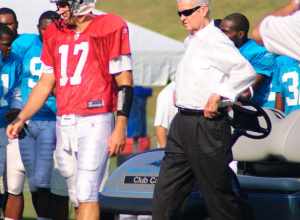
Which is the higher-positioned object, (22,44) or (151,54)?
(22,44)

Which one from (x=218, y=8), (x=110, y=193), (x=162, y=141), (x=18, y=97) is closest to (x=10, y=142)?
(x=18, y=97)

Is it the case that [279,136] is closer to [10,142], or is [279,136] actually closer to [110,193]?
[110,193]

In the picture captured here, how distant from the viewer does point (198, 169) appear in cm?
619

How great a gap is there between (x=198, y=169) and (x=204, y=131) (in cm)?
21

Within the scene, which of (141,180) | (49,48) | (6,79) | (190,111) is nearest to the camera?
(190,111)

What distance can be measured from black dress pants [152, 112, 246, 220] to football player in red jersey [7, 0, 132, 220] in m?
0.62

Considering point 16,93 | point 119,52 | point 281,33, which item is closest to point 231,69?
point 119,52

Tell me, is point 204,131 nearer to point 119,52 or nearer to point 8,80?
point 119,52

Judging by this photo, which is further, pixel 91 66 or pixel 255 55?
pixel 255 55

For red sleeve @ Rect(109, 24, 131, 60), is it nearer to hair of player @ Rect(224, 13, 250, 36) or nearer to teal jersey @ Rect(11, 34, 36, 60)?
hair of player @ Rect(224, 13, 250, 36)

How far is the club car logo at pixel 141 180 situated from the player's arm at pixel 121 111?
275 millimetres

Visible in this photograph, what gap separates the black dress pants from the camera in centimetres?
606

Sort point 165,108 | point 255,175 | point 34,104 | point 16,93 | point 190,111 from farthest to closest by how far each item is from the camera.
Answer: point 165,108 → point 16,93 → point 34,104 → point 255,175 → point 190,111

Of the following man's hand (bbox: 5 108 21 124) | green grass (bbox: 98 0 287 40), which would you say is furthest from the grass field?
man's hand (bbox: 5 108 21 124)
